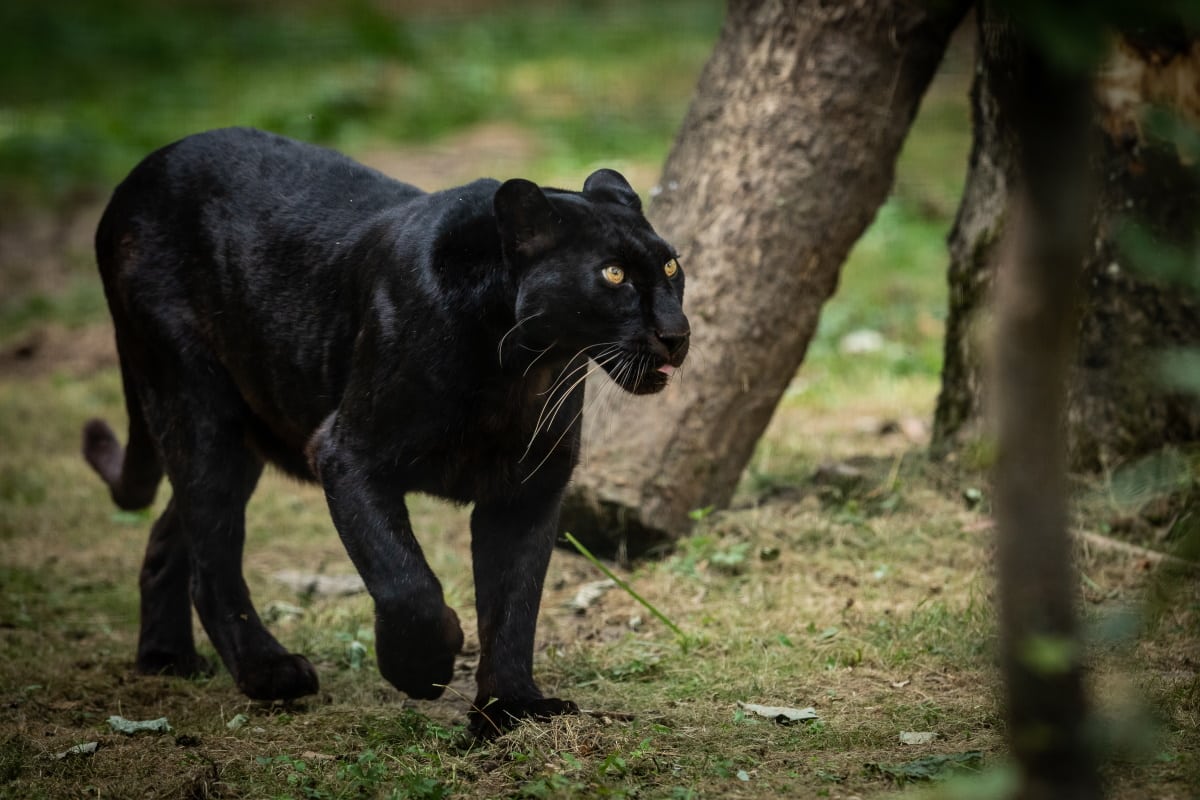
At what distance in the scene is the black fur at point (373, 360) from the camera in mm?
3791

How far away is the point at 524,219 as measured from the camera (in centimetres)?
377

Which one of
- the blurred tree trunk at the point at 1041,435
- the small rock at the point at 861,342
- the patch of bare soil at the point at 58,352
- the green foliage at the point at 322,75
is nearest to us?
the blurred tree trunk at the point at 1041,435

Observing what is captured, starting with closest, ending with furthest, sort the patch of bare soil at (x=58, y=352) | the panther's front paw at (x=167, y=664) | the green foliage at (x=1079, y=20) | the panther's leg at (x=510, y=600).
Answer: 1. the green foliage at (x=1079, y=20)
2. the panther's leg at (x=510, y=600)
3. the panther's front paw at (x=167, y=664)
4. the patch of bare soil at (x=58, y=352)

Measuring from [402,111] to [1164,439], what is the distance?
1090 centimetres

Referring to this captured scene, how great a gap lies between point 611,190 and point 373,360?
830mm

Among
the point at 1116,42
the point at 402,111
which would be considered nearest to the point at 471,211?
the point at 1116,42

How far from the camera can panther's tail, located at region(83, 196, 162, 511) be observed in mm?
4953

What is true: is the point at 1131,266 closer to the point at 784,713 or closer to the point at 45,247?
the point at 784,713

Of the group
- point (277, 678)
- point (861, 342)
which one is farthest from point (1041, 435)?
point (861, 342)

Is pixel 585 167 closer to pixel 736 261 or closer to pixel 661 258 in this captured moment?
pixel 736 261

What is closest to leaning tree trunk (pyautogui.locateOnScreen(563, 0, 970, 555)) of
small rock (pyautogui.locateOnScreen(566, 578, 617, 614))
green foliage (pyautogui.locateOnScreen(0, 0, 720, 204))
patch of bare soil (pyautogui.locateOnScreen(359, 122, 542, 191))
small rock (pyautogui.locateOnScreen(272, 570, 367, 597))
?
small rock (pyautogui.locateOnScreen(566, 578, 617, 614))

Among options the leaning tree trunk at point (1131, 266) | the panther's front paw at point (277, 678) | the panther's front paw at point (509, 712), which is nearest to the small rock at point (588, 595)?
the panther's front paw at point (277, 678)

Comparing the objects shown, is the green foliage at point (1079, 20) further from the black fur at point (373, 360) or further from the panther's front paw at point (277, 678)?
the panther's front paw at point (277, 678)

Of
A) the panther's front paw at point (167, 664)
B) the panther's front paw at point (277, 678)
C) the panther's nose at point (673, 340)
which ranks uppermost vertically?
the panther's nose at point (673, 340)
